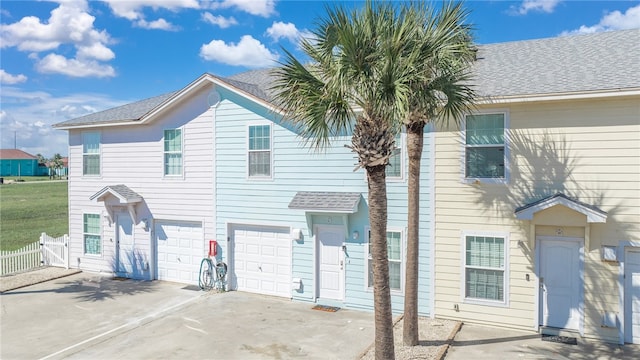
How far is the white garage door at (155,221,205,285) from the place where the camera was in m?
14.2

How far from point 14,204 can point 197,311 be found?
36.9 m

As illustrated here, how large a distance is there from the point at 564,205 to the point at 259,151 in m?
8.14

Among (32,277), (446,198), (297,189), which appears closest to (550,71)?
(446,198)

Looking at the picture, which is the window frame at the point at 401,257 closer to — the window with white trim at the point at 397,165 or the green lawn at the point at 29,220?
the window with white trim at the point at 397,165

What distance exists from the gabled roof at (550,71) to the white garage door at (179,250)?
12.6 feet

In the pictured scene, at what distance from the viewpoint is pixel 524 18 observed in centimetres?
1369

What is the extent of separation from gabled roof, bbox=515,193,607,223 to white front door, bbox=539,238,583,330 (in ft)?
2.85

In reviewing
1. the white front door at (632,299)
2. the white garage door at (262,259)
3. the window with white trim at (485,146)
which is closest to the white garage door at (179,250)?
the white garage door at (262,259)

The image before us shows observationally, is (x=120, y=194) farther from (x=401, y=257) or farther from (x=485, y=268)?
(x=485, y=268)

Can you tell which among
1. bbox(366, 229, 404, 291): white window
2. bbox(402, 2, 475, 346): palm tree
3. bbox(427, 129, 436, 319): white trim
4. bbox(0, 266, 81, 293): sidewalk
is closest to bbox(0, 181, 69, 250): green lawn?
bbox(0, 266, 81, 293): sidewalk

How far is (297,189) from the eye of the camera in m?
12.4

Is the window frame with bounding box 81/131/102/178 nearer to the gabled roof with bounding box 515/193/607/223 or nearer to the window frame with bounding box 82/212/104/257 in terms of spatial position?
the window frame with bounding box 82/212/104/257

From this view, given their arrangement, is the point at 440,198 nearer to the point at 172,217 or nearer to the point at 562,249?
the point at 562,249

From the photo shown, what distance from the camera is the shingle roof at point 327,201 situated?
37.0 feet
